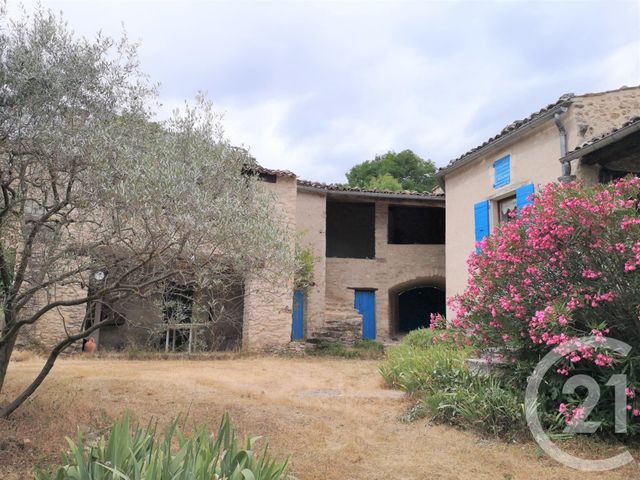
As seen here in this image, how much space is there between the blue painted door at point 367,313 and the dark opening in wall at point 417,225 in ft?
9.50

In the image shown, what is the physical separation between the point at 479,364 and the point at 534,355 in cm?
86

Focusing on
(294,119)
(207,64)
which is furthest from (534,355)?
(207,64)

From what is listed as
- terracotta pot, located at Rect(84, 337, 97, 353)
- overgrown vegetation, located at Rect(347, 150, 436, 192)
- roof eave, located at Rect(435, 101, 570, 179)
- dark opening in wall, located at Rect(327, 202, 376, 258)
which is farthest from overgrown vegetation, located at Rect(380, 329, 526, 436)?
overgrown vegetation, located at Rect(347, 150, 436, 192)

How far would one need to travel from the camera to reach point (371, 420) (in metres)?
6.16

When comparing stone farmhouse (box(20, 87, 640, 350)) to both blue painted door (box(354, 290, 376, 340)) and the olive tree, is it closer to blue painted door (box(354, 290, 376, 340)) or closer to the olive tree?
blue painted door (box(354, 290, 376, 340))

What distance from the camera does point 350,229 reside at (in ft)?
58.3

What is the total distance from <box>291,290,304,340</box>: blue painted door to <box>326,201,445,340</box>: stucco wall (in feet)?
4.07

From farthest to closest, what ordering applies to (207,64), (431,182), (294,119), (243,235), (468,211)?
1. (431,182)
2. (468,211)
3. (294,119)
4. (207,64)
5. (243,235)

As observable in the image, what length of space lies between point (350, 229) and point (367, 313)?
3362 mm

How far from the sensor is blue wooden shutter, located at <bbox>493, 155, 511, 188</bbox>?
10.9 meters

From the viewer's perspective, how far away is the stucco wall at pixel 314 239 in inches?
588

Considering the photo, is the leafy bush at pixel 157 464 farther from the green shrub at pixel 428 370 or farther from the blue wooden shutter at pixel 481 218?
the blue wooden shutter at pixel 481 218

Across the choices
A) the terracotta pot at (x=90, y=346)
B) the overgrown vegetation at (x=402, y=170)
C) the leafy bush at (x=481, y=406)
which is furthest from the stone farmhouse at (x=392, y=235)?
the overgrown vegetation at (x=402, y=170)

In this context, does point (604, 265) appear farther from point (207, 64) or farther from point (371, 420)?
point (207, 64)
